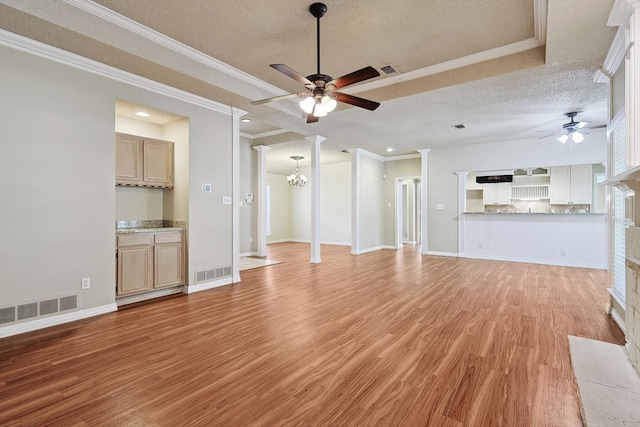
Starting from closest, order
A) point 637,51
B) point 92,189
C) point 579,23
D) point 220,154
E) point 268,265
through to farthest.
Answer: point 637,51 < point 579,23 < point 92,189 < point 220,154 < point 268,265

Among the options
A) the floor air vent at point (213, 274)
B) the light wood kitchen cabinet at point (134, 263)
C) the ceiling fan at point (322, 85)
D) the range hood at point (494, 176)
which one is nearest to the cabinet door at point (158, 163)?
the light wood kitchen cabinet at point (134, 263)

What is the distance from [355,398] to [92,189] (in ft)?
11.3

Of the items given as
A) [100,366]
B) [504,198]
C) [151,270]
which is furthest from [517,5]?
[504,198]

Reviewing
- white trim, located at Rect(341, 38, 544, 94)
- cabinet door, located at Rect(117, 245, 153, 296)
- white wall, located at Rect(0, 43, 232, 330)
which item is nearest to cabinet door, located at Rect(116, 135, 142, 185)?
white wall, located at Rect(0, 43, 232, 330)

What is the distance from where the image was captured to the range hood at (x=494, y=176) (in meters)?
7.04

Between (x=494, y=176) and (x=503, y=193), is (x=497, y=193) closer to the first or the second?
(x=503, y=193)

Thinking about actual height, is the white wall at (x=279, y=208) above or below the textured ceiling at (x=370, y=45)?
below

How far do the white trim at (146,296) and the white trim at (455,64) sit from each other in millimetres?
3856

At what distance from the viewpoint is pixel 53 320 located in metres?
3.10

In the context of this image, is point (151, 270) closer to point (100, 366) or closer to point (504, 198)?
point (100, 366)

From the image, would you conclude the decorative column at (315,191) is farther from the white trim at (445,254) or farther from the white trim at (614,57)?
the white trim at (614,57)

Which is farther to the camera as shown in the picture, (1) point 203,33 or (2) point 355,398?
(1) point 203,33

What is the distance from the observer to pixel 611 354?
231 cm

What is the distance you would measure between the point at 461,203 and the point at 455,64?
464cm
